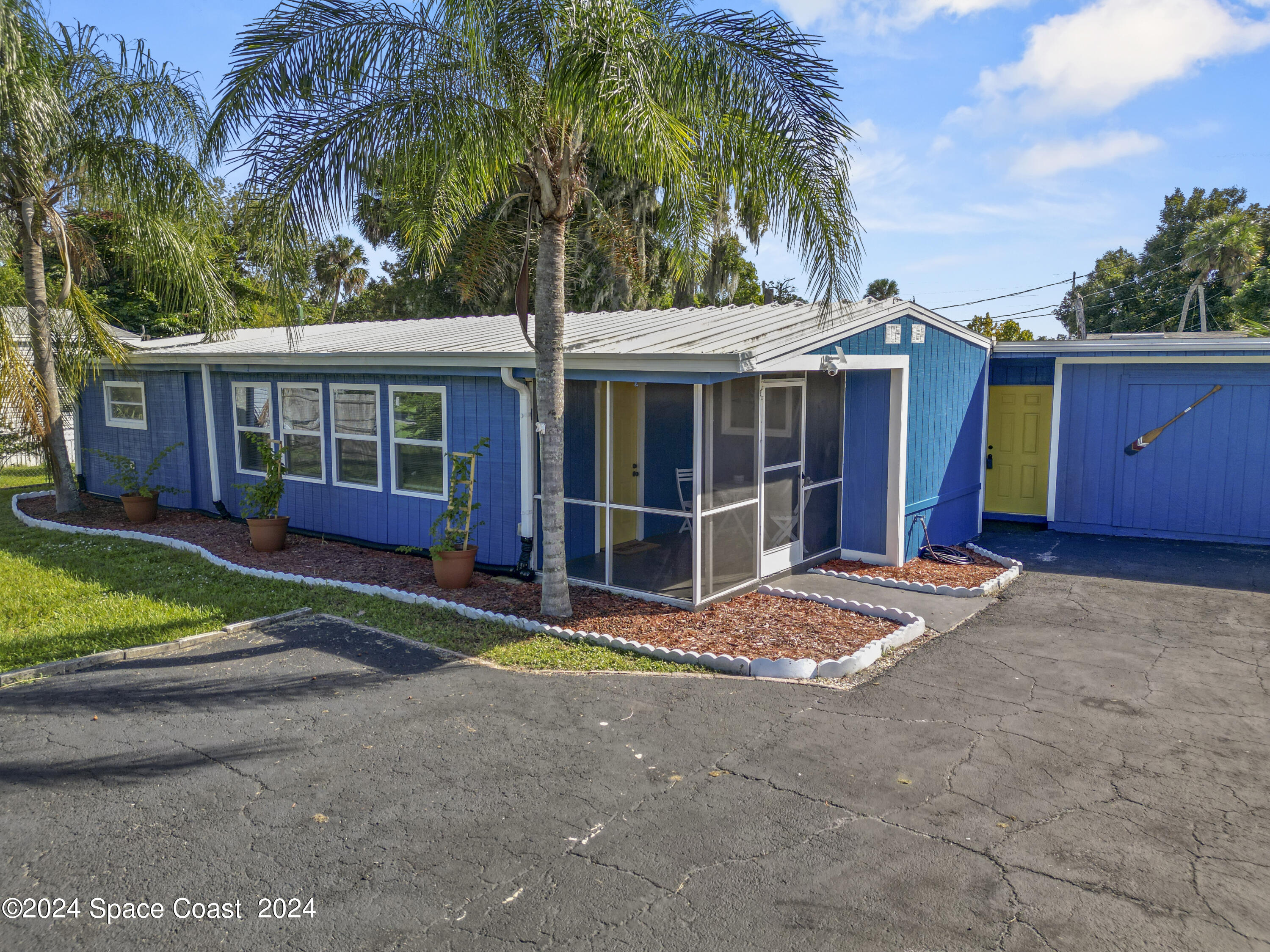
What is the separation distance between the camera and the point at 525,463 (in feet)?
29.1

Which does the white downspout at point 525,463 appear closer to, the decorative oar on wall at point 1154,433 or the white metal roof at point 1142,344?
the white metal roof at point 1142,344

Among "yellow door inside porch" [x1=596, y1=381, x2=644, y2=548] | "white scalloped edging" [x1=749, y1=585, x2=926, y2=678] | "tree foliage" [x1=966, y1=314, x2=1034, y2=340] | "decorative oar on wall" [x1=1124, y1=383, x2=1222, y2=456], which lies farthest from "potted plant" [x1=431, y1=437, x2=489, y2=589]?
"tree foliage" [x1=966, y1=314, x2=1034, y2=340]

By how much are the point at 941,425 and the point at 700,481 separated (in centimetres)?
442

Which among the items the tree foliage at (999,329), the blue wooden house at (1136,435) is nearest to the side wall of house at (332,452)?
the blue wooden house at (1136,435)

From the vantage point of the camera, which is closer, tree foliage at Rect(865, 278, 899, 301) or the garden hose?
the garden hose

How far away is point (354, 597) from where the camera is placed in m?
8.38

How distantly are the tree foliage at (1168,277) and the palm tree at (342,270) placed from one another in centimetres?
3326

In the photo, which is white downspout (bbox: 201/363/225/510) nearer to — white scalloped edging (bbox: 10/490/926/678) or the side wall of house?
the side wall of house

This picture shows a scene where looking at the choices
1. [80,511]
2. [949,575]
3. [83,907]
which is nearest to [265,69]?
[83,907]

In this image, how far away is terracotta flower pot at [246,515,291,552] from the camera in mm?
10406

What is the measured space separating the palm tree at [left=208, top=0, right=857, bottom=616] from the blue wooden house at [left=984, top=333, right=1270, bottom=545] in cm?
652

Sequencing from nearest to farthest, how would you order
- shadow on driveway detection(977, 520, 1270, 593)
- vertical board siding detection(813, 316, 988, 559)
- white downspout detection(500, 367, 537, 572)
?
1. white downspout detection(500, 367, 537, 572)
2. shadow on driveway detection(977, 520, 1270, 593)
3. vertical board siding detection(813, 316, 988, 559)

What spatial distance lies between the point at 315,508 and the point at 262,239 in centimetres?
514

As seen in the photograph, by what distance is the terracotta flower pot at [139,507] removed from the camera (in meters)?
12.5
